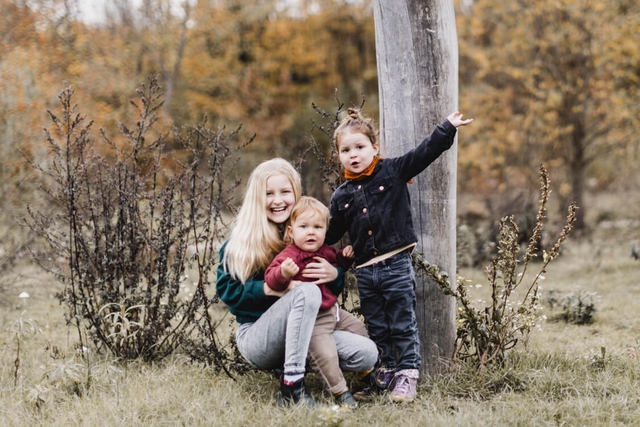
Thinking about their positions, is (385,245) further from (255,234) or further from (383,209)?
(255,234)

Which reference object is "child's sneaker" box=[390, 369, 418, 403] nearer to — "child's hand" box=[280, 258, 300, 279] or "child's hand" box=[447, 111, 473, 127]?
"child's hand" box=[280, 258, 300, 279]

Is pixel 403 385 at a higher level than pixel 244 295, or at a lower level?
lower

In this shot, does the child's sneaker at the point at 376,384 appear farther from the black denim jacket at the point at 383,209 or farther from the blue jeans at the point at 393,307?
the black denim jacket at the point at 383,209

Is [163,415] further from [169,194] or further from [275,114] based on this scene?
[275,114]

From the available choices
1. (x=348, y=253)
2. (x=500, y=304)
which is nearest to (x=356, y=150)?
(x=348, y=253)

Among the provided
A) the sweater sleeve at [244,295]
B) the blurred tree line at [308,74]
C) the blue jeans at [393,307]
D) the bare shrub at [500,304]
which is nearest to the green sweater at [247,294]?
the sweater sleeve at [244,295]

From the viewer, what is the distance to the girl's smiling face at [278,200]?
3.53m

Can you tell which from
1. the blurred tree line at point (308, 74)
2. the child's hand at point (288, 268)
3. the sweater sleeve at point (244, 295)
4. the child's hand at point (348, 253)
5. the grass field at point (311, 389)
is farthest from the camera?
the blurred tree line at point (308, 74)

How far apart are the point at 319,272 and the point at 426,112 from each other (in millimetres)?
1055

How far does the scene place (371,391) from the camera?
345 cm

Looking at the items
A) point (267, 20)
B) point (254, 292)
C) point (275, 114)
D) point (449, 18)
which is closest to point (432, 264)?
point (254, 292)

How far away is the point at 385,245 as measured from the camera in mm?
3316

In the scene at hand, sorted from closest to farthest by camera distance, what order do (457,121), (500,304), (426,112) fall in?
(457,121), (426,112), (500,304)

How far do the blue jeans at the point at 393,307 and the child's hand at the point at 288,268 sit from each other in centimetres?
42
